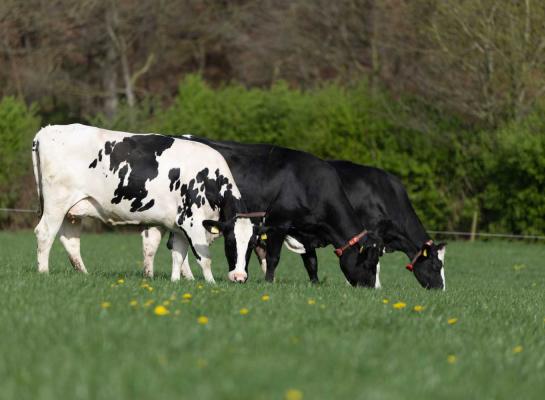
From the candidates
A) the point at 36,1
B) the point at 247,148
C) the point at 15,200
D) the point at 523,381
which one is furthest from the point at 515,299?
the point at 36,1

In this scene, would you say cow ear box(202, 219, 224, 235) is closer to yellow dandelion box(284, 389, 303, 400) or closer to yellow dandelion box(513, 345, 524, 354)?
yellow dandelion box(513, 345, 524, 354)

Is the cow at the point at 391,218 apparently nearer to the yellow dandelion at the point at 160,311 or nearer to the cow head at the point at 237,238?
the cow head at the point at 237,238

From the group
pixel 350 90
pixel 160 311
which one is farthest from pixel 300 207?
pixel 350 90

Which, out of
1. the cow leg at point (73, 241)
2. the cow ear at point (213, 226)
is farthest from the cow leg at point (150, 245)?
the cow ear at point (213, 226)

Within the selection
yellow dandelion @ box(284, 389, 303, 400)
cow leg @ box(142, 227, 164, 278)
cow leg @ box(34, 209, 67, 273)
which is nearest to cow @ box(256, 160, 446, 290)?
cow leg @ box(142, 227, 164, 278)

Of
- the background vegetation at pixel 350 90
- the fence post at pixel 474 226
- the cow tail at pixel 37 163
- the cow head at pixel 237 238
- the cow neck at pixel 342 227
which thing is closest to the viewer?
the cow head at pixel 237 238

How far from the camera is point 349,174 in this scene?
58.3ft

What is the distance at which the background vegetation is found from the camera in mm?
34312

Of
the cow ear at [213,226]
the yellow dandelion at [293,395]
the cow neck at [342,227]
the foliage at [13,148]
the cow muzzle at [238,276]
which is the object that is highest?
the yellow dandelion at [293,395]

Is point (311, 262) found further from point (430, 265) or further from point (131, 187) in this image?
point (131, 187)

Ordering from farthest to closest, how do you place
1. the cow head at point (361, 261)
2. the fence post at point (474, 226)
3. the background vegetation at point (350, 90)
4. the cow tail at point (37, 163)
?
the fence post at point (474, 226)
the background vegetation at point (350, 90)
the cow head at point (361, 261)
the cow tail at point (37, 163)

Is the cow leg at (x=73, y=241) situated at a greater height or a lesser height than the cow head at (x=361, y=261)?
greater

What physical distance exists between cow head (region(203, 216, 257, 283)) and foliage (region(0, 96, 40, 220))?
24.4 m

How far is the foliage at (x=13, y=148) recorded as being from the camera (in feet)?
121
